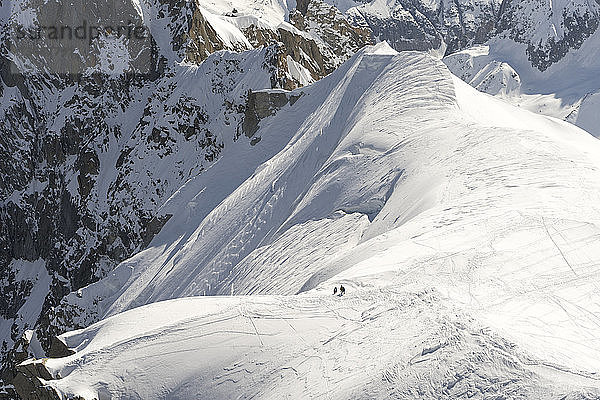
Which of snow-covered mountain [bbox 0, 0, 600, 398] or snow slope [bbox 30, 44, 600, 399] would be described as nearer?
snow slope [bbox 30, 44, 600, 399]

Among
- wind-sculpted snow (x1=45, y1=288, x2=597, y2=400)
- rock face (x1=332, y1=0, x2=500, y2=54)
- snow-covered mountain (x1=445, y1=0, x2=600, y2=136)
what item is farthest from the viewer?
rock face (x1=332, y1=0, x2=500, y2=54)

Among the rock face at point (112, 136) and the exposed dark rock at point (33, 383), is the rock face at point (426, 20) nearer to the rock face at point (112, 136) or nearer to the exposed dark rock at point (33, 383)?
the rock face at point (112, 136)

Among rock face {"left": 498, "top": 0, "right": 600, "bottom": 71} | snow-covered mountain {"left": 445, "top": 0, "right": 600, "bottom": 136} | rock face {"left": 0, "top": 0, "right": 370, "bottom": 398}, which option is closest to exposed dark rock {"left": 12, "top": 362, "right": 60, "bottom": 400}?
rock face {"left": 0, "top": 0, "right": 370, "bottom": 398}

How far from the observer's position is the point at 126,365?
13.1 metres

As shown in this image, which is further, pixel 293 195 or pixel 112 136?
pixel 112 136

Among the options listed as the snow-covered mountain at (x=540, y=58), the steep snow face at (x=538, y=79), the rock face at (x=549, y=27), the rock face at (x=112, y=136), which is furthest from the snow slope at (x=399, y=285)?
the rock face at (x=549, y=27)

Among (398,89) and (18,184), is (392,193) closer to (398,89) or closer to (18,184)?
(398,89)

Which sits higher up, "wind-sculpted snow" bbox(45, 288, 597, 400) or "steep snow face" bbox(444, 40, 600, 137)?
"wind-sculpted snow" bbox(45, 288, 597, 400)

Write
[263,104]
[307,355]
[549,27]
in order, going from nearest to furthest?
1. [307,355]
2. [263,104]
3. [549,27]

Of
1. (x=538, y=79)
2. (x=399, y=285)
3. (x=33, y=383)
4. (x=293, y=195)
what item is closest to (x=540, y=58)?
(x=538, y=79)

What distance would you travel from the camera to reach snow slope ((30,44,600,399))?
10359 millimetres

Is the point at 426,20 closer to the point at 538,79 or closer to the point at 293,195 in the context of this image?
the point at 538,79

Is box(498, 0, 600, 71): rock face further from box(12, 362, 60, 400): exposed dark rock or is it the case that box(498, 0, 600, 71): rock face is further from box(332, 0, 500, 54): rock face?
box(12, 362, 60, 400): exposed dark rock

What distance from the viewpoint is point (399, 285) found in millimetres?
13133
